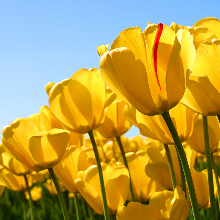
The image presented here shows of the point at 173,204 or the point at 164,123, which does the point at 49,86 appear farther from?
the point at 173,204

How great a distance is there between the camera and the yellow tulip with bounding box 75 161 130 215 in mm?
993

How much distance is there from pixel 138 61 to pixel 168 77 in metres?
0.07

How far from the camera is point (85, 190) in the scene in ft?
3.23

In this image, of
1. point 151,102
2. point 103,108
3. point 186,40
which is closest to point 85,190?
point 103,108

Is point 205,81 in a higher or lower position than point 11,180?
higher

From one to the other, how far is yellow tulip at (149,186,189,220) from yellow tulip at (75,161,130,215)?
184 mm

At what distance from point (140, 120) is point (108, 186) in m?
0.23

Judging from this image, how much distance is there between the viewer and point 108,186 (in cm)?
101

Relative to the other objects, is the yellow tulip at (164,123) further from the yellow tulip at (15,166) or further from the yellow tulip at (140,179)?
the yellow tulip at (15,166)

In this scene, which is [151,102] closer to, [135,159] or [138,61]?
[138,61]

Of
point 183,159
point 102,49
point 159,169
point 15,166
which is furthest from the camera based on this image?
point 15,166

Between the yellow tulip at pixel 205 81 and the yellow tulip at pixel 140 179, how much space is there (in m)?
0.50

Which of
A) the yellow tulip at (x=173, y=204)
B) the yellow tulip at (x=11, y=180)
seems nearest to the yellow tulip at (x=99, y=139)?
the yellow tulip at (x=11, y=180)

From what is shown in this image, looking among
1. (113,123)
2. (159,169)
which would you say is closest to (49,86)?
(113,123)
